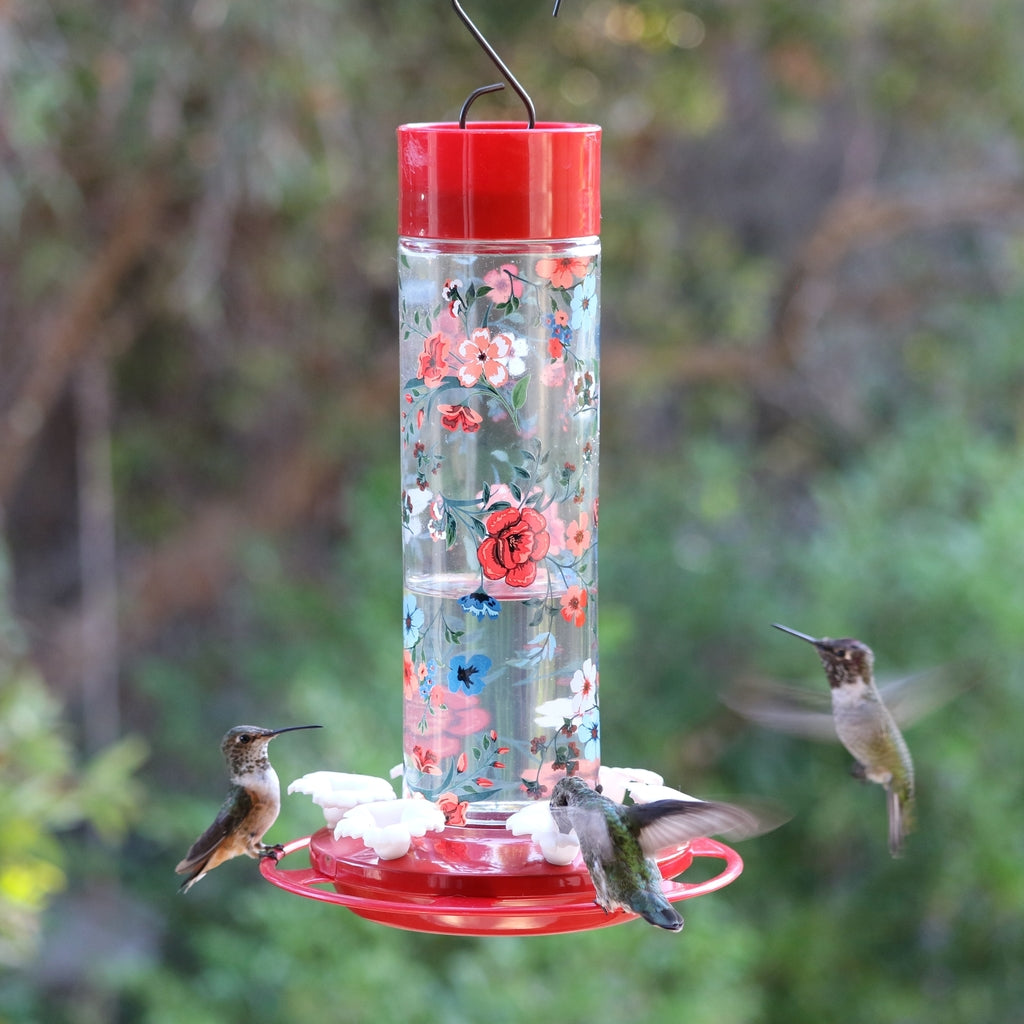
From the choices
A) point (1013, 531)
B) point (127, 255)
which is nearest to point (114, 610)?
point (127, 255)

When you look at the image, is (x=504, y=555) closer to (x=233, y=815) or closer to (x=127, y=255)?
(x=233, y=815)

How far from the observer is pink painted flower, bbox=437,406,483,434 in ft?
7.17

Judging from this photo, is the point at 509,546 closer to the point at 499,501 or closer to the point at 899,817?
the point at 499,501

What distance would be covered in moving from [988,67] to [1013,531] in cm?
185

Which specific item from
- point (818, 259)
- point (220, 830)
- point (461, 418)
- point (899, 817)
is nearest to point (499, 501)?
point (461, 418)

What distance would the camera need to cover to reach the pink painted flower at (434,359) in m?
2.19

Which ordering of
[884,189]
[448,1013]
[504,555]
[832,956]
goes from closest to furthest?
[504,555] → [448,1013] → [832,956] → [884,189]

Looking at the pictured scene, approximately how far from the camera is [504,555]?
217 cm

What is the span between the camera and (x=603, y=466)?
7527 millimetres

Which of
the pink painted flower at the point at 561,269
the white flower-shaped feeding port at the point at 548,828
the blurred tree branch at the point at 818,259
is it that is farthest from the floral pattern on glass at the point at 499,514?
the blurred tree branch at the point at 818,259

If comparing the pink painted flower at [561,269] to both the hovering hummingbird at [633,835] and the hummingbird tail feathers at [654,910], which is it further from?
the hummingbird tail feathers at [654,910]

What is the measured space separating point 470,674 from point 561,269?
1.88ft

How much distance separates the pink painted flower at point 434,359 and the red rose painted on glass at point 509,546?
209 mm

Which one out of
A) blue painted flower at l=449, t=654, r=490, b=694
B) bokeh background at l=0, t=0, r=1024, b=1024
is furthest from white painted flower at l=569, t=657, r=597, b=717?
bokeh background at l=0, t=0, r=1024, b=1024
